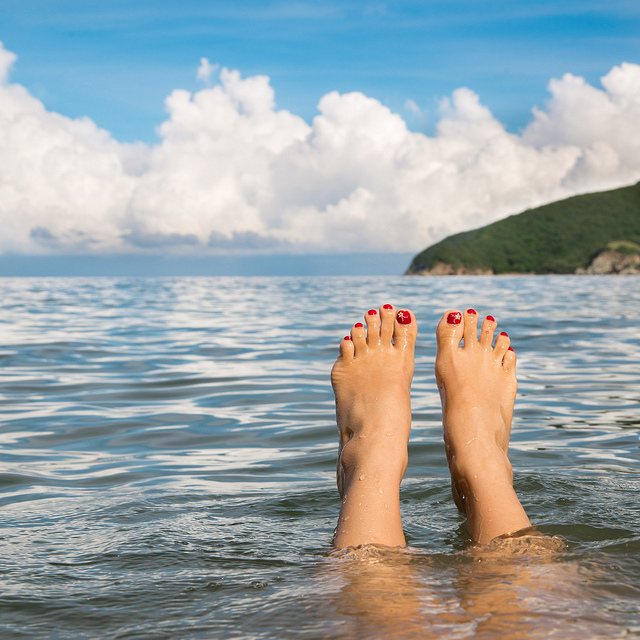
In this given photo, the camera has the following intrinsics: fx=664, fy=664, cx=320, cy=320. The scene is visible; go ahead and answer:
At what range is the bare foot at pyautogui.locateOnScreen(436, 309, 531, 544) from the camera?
2078mm

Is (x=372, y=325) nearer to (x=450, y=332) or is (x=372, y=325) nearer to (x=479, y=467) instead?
(x=450, y=332)

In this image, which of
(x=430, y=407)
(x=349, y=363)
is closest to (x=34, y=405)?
(x=349, y=363)

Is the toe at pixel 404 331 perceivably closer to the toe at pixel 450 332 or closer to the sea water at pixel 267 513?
the toe at pixel 450 332

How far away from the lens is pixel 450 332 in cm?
321

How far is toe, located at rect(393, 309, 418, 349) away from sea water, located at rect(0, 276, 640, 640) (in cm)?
52

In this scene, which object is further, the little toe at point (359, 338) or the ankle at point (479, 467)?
the little toe at point (359, 338)

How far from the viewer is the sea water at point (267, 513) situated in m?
1.40

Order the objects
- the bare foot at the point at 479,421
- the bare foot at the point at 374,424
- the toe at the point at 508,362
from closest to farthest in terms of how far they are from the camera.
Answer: the bare foot at the point at 374,424 → the bare foot at the point at 479,421 → the toe at the point at 508,362

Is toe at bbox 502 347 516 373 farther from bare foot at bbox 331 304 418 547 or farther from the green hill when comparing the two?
the green hill

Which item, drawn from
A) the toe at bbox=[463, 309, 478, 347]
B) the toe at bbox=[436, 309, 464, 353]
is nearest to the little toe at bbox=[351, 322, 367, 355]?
the toe at bbox=[436, 309, 464, 353]

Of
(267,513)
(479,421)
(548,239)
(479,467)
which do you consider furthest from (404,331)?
(548,239)

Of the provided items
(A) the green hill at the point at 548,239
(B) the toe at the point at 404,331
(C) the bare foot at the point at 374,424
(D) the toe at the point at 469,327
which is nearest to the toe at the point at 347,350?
(C) the bare foot at the point at 374,424

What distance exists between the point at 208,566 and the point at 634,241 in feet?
405

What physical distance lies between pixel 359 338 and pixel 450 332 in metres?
0.44
